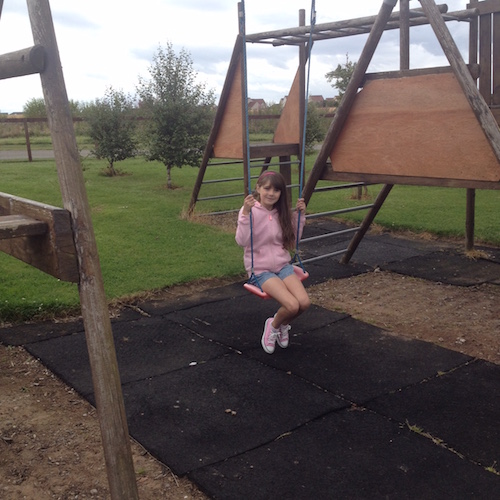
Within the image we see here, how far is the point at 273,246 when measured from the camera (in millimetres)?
4180

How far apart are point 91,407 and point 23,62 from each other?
2.05m

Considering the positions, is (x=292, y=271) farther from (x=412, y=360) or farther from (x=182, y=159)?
(x=182, y=159)

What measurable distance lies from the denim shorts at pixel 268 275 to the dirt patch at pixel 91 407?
3.22 feet

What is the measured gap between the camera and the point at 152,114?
37.1ft

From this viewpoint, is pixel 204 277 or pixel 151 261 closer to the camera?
pixel 204 277

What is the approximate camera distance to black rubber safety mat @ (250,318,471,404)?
3.65 m

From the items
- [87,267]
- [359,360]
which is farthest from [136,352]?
[87,267]

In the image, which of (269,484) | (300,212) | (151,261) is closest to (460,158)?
(300,212)

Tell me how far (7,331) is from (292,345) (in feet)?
6.84

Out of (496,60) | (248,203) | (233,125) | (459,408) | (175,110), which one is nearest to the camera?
(459,408)

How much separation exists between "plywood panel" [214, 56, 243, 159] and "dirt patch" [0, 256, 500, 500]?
2.63 m

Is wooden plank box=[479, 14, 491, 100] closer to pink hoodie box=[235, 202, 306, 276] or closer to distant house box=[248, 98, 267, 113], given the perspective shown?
pink hoodie box=[235, 202, 306, 276]

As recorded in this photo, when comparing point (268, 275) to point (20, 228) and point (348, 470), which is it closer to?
point (348, 470)

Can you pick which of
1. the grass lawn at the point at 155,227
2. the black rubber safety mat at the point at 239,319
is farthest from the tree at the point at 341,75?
the black rubber safety mat at the point at 239,319
